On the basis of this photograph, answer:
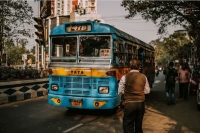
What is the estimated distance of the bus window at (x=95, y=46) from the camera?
775 cm

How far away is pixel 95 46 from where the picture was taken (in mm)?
7828

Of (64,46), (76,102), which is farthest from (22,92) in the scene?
(76,102)

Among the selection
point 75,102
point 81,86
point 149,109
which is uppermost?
point 81,86

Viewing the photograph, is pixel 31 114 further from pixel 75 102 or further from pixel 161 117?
pixel 161 117

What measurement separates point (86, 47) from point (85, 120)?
2.29m

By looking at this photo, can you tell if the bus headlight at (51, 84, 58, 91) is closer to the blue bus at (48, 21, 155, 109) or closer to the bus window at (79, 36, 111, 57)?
the blue bus at (48, 21, 155, 109)

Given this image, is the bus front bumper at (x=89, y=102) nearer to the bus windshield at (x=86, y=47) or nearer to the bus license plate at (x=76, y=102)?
the bus license plate at (x=76, y=102)

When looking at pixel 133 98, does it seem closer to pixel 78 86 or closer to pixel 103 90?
pixel 103 90

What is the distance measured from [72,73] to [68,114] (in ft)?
5.40

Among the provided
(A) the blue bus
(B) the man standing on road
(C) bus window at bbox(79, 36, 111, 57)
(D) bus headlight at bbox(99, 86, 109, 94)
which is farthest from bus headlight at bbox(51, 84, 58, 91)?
(B) the man standing on road

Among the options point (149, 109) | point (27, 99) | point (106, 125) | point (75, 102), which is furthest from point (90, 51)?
point (27, 99)

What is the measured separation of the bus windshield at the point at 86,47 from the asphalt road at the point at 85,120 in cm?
202

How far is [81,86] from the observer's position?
7.73 meters

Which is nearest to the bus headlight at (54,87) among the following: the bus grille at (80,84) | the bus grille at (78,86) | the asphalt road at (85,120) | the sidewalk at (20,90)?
the bus grille at (80,84)
